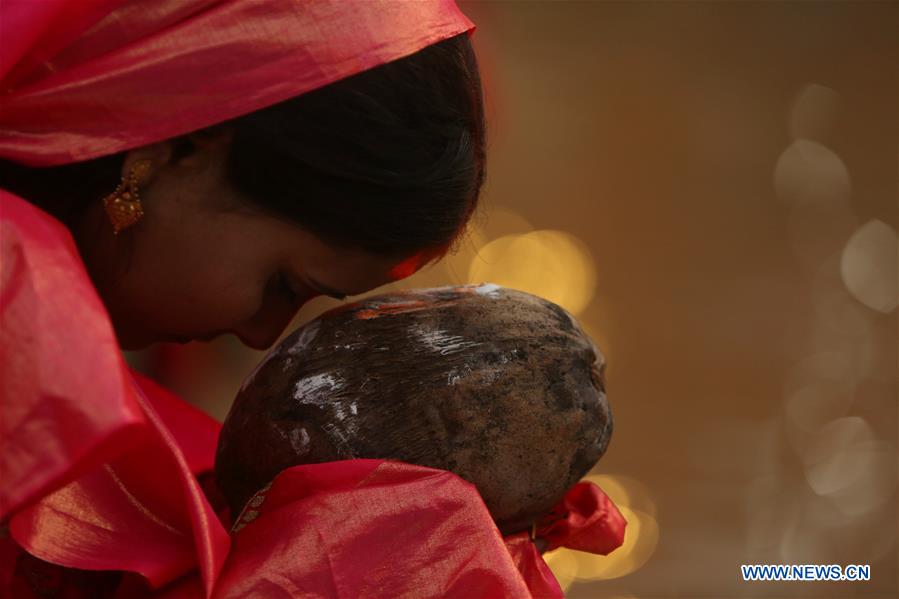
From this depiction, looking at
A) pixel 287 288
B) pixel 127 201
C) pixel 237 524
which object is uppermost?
pixel 127 201

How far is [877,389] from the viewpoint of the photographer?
229cm

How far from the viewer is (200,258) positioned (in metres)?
0.72

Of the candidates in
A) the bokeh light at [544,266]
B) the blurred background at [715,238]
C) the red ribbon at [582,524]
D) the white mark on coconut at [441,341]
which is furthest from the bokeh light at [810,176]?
the white mark on coconut at [441,341]

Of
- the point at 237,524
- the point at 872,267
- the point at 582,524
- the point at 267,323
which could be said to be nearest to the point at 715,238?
the point at 872,267

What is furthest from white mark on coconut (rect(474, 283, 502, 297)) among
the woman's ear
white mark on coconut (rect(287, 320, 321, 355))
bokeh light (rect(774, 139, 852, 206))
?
bokeh light (rect(774, 139, 852, 206))

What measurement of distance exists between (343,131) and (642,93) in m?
1.81

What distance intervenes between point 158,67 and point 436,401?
0.94 feet

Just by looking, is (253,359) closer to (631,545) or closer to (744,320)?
(631,545)

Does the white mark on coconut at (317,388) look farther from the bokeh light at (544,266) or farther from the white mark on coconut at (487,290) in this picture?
the bokeh light at (544,266)

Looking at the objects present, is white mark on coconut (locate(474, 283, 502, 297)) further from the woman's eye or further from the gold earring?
the gold earring

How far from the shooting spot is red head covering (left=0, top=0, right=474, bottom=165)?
0.64 meters

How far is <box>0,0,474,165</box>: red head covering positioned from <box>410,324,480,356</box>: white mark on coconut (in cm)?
20

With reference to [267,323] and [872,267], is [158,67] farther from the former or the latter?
[872,267]

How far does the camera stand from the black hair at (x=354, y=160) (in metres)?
0.69
